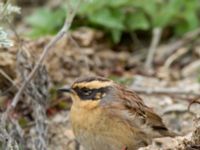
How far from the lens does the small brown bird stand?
710 cm

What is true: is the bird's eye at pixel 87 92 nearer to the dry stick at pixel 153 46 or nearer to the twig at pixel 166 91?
the twig at pixel 166 91

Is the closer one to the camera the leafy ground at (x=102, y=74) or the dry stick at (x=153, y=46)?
the leafy ground at (x=102, y=74)

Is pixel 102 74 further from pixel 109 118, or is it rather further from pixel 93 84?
pixel 109 118

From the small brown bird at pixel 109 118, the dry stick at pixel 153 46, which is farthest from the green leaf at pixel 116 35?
the small brown bird at pixel 109 118

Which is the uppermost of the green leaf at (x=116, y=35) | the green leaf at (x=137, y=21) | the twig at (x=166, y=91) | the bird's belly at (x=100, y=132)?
the green leaf at (x=137, y=21)

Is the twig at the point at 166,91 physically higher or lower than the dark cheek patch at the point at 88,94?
lower

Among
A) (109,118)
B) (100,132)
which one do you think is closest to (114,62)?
(109,118)

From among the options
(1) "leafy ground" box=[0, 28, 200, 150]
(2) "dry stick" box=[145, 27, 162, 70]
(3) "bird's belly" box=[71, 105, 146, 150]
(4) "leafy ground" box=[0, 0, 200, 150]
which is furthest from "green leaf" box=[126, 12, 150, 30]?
(3) "bird's belly" box=[71, 105, 146, 150]

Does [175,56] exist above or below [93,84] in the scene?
below

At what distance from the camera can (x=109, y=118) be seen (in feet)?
23.6

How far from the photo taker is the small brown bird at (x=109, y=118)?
23.3ft

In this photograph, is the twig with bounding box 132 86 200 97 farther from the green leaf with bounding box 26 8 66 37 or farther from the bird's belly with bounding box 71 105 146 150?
the bird's belly with bounding box 71 105 146 150

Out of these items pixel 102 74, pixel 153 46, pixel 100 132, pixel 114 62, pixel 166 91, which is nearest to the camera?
pixel 100 132

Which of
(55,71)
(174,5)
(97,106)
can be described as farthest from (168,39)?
(97,106)
